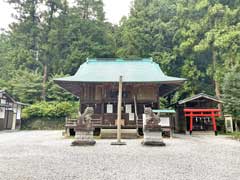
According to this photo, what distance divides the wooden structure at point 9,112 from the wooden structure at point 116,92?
26.9 ft

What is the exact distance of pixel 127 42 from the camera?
88.8 feet

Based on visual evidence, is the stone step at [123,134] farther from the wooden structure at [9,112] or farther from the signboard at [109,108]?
the wooden structure at [9,112]

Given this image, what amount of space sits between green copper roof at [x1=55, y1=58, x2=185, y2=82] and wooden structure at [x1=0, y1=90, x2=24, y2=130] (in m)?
8.14

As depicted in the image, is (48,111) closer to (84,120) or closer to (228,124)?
(84,120)

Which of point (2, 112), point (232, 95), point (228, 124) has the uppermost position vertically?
point (232, 95)

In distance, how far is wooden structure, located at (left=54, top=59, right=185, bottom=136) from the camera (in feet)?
44.3

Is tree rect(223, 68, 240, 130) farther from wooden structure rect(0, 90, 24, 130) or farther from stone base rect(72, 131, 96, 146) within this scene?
wooden structure rect(0, 90, 24, 130)

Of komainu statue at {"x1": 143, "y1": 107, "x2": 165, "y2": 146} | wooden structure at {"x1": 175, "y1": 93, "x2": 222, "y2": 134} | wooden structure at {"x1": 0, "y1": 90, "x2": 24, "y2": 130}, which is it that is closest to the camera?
komainu statue at {"x1": 143, "y1": 107, "x2": 165, "y2": 146}

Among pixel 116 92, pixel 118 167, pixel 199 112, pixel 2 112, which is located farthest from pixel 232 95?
pixel 2 112

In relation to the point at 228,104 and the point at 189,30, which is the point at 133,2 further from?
the point at 228,104

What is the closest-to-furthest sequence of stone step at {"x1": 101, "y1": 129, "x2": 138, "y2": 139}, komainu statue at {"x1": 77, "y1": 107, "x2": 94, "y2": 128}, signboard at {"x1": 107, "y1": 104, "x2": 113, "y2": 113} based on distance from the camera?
1. komainu statue at {"x1": 77, "y1": 107, "x2": 94, "y2": 128}
2. stone step at {"x1": 101, "y1": 129, "x2": 138, "y2": 139}
3. signboard at {"x1": 107, "y1": 104, "x2": 113, "y2": 113}

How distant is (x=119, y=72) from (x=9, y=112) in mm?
12267

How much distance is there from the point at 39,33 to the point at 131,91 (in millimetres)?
21092

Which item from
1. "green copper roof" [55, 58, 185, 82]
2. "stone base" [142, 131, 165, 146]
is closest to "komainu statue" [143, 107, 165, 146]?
"stone base" [142, 131, 165, 146]
